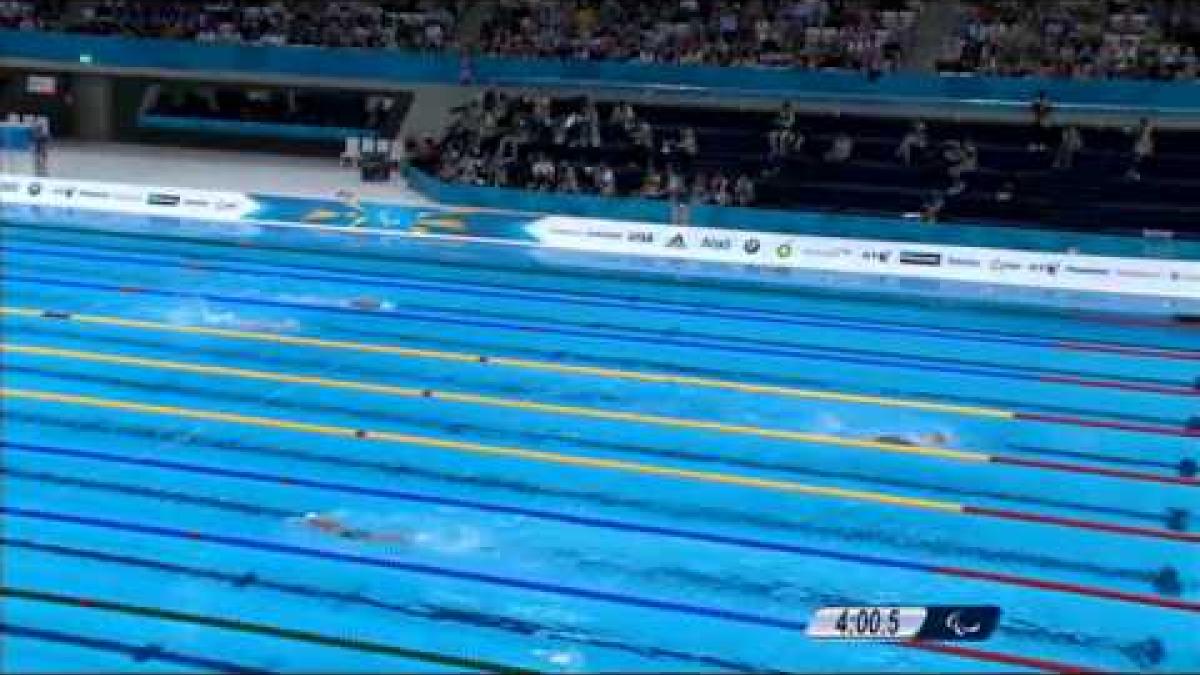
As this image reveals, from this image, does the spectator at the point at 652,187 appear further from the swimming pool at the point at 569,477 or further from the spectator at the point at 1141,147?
the spectator at the point at 1141,147

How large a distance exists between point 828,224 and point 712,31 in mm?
7094

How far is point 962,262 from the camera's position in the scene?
14539mm

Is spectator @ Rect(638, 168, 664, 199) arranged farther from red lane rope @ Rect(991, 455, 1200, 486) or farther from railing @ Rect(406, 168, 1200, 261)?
red lane rope @ Rect(991, 455, 1200, 486)

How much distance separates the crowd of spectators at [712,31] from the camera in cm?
2081

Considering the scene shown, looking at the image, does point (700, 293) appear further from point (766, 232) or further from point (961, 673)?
point (961, 673)

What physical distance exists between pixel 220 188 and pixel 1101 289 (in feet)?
41.2

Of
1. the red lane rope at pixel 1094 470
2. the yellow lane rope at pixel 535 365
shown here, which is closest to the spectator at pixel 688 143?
the yellow lane rope at pixel 535 365

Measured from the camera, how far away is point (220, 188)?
19.2 meters

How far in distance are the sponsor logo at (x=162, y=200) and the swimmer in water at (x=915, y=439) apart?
37.0 feet

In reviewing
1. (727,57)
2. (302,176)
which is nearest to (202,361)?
(302,176)

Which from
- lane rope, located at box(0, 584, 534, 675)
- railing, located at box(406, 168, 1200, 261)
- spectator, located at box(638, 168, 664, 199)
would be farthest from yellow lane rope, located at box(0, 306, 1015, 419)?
spectator, located at box(638, 168, 664, 199)

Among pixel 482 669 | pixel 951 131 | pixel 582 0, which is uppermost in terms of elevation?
pixel 582 0

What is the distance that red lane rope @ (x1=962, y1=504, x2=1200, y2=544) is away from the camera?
718 centimetres

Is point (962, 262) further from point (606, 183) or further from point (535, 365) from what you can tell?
point (535, 365)
